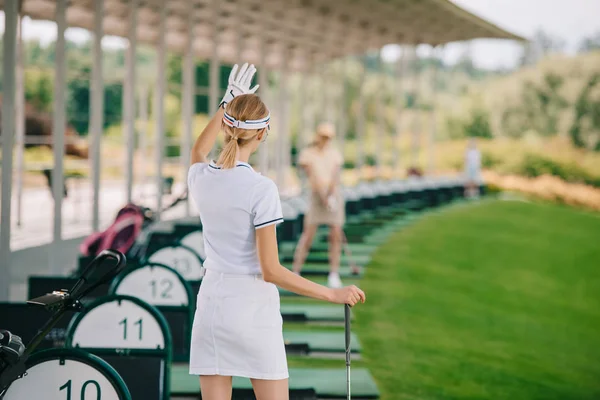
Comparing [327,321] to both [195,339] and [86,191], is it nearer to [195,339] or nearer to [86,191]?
[86,191]

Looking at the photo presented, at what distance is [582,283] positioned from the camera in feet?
52.7

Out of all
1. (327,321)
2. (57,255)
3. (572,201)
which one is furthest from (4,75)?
(572,201)

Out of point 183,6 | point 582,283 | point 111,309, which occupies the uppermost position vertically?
point 183,6

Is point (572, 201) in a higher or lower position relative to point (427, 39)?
lower

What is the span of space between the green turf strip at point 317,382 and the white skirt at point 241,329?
8.93 ft

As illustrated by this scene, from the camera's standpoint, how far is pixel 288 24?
18141 millimetres

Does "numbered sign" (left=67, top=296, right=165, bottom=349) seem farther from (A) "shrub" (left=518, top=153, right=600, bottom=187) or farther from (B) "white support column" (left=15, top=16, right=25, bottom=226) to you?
(A) "shrub" (left=518, top=153, right=600, bottom=187)

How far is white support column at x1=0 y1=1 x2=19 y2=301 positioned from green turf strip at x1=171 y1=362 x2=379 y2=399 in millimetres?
1415

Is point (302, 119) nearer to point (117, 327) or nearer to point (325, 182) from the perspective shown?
point (325, 182)

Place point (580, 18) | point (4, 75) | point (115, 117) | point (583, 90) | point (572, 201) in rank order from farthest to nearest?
point (580, 18), point (583, 90), point (572, 201), point (115, 117), point (4, 75)

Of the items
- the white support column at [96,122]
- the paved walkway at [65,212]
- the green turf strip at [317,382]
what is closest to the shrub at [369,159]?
the paved walkway at [65,212]

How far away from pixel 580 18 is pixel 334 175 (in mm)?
106940

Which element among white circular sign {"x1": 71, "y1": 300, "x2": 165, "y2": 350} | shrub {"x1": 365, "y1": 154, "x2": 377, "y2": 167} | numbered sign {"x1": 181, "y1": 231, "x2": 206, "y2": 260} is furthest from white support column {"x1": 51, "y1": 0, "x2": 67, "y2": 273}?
shrub {"x1": 365, "y1": 154, "x2": 377, "y2": 167}

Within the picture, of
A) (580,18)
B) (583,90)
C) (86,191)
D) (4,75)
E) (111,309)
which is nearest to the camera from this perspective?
(111,309)
